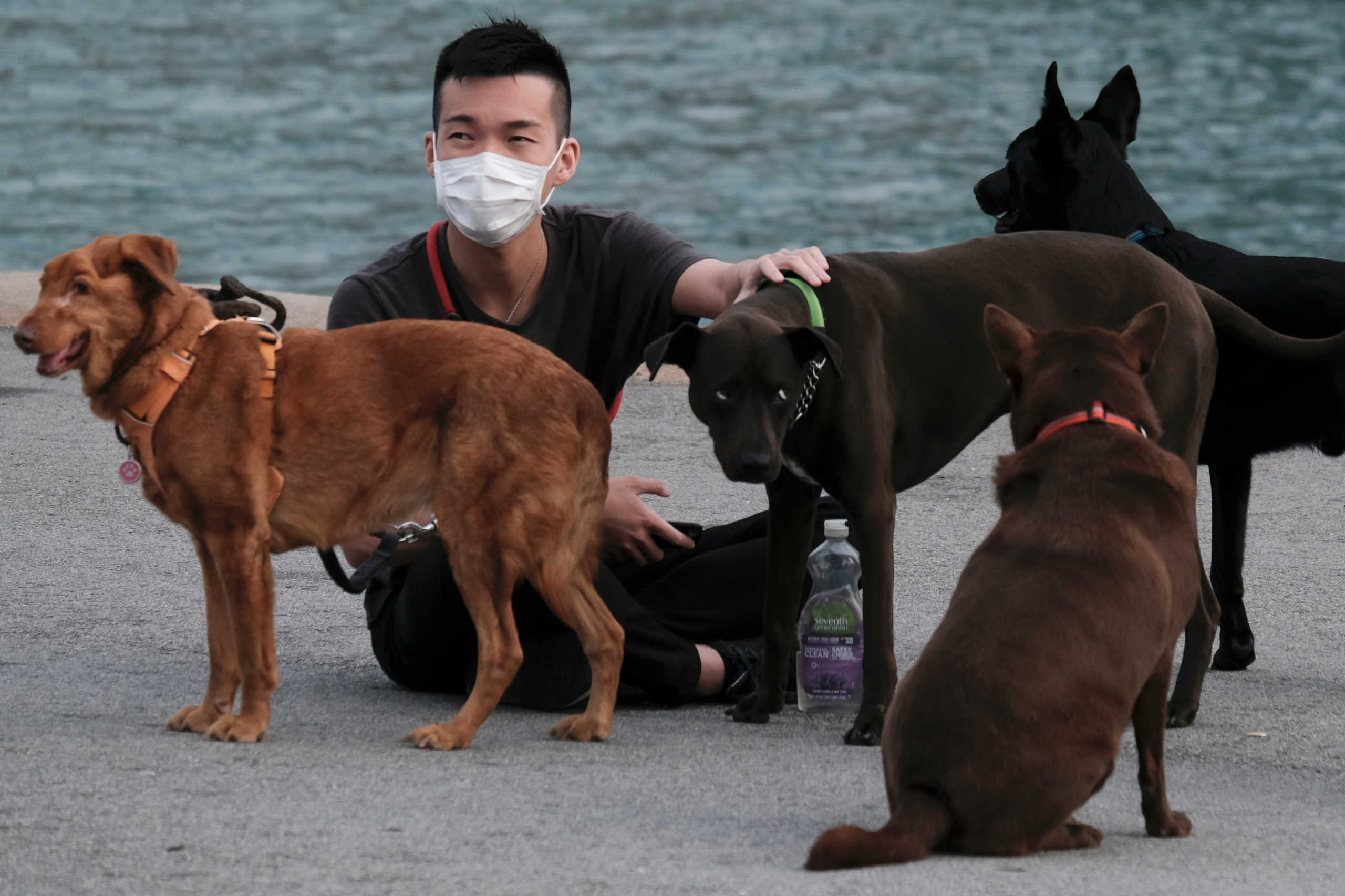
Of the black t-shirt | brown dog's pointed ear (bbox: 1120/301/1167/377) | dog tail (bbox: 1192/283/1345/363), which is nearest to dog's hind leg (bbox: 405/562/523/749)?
the black t-shirt

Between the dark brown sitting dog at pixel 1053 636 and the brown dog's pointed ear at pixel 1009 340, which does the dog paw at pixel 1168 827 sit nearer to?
the dark brown sitting dog at pixel 1053 636

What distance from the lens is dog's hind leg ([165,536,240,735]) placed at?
3.49m

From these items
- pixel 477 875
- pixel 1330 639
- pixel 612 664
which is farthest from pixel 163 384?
pixel 1330 639

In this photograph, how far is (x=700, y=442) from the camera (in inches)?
340

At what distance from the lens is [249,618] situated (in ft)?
11.0

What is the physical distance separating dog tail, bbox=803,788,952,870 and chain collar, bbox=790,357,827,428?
1.27m

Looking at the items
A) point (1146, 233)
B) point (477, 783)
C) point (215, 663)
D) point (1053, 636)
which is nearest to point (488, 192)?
point (215, 663)

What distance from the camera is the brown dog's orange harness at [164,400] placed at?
340 centimetres

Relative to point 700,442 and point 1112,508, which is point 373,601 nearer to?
point 1112,508

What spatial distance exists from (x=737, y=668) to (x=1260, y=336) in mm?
1783

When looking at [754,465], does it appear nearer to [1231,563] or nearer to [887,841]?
[887,841]

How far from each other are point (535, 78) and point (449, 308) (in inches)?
26.5

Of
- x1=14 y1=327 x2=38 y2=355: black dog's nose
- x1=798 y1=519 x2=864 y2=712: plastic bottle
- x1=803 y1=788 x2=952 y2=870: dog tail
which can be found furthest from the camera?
x1=798 y1=519 x2=864 y2=712: plastic bottle

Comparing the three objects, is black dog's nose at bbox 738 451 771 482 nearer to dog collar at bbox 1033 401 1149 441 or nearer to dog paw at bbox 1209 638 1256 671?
dog collar at bbox 1033 401 1149 441
